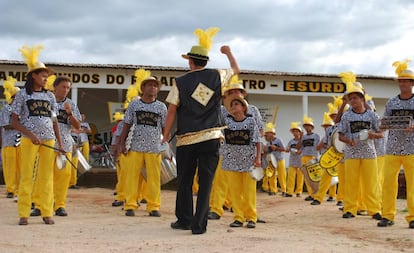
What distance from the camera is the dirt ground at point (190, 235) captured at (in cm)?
580

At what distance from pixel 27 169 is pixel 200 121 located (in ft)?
7.69

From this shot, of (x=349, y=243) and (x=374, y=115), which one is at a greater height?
(x=374, y=115)

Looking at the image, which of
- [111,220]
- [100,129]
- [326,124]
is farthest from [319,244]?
[100,129]

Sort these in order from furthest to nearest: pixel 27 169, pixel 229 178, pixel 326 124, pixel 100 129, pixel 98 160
Result: pixel 100 129 < pixel 98 160 < pixel 326 124 < pixel 229 178 < pixel 27 169

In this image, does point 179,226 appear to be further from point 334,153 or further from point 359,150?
point 334,153

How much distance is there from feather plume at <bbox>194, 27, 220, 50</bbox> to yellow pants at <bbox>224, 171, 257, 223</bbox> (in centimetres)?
185

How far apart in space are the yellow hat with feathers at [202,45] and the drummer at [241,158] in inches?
45.4

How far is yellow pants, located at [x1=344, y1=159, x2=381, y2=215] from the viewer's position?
359 inches

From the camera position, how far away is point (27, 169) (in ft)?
24.4

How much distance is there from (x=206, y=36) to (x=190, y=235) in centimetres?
235

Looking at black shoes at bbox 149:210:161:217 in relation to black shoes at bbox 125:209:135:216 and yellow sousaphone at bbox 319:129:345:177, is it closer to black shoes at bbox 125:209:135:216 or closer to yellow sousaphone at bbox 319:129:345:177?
black shoes at bbox 125:209:135:216

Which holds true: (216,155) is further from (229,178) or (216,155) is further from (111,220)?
(111,220)

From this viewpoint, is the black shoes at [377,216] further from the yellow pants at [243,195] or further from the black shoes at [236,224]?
the black shoes at [236,224]

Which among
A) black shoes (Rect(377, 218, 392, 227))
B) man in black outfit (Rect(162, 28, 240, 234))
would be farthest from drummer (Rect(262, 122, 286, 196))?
man in black outfit (Rect(162, 28, 240, 234))
